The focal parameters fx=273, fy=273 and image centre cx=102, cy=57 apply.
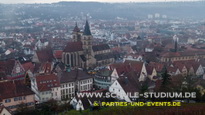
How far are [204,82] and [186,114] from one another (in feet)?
37.0

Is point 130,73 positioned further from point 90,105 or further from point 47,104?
point 47,104

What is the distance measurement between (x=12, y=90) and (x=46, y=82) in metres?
5.52

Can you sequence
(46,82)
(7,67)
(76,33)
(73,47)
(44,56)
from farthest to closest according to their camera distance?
1. (76,33)
2. (73,47)
3. (44,56)
4. (7,67)
5. (46,82)

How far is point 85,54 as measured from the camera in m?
57.2

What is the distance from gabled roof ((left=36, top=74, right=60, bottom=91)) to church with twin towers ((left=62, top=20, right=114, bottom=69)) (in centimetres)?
1863

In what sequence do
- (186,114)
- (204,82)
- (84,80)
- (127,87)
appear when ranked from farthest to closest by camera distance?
(84,80), (204,82), (127,87), (186,114)

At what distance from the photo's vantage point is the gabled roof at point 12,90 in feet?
99.5

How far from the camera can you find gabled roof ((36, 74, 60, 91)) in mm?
34906

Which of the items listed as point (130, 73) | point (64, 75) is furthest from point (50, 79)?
point (130, 73)

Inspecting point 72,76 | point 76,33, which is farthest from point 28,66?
point 76,33

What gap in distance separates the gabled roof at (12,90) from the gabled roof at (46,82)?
3.14 m

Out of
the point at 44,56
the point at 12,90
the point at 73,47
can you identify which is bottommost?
the point at 44,56

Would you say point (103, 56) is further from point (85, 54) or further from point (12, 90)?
point (12, 90)

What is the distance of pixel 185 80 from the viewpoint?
3834 cm
